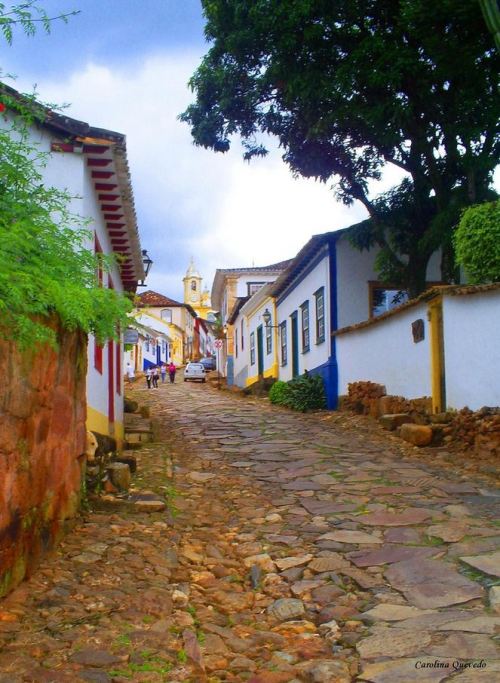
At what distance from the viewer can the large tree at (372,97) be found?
1360cm

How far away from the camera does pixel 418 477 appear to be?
8320 millimetres

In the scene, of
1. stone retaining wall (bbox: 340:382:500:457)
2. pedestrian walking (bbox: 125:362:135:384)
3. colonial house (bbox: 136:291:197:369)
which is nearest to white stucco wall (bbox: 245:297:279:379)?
pedestrian walking (bbox: 125:362:135:384)

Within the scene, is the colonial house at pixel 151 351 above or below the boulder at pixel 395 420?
above

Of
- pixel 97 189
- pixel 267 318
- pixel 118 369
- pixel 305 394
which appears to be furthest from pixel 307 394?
pixel 97 189

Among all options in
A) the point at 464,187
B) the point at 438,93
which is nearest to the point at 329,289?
the point at 464,187

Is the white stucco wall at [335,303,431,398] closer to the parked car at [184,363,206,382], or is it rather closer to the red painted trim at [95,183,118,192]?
the red painted trim at [95,183,118,192]

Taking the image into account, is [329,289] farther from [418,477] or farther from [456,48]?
[418,477]

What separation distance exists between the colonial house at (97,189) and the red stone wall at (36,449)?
1935mm

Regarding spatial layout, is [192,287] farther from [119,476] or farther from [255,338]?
[119,476]

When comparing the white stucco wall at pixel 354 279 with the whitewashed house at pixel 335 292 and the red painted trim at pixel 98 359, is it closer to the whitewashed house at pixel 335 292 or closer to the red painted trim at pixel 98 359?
the whitewashed house at pixel 335 292

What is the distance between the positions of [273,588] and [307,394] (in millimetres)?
13311

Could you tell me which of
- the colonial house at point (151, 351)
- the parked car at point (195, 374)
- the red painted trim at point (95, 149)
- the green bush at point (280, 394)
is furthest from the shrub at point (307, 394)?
the parked car at point (195, 374)

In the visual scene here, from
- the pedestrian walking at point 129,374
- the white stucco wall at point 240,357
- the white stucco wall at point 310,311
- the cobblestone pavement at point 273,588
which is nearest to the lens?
the cobblestone pavement at point 273,588

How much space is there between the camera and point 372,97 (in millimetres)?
14438
